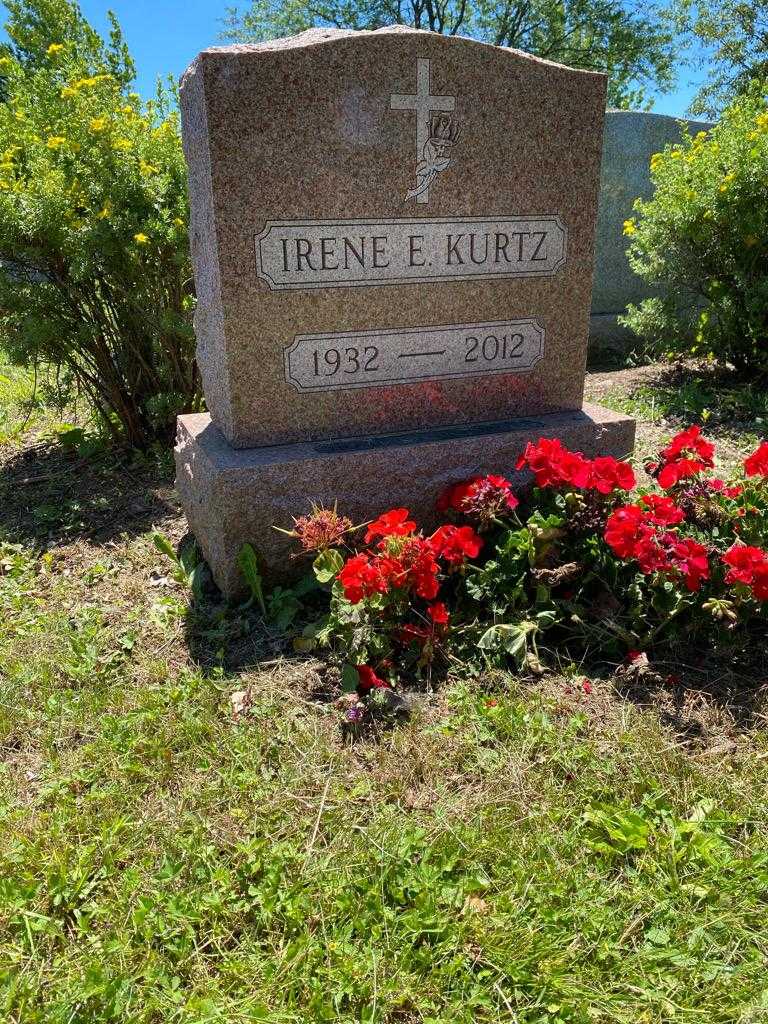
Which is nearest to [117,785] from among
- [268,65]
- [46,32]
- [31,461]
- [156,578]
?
[156,578]

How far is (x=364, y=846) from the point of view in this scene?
68.5 inches

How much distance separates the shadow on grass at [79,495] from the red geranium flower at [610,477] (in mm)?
2028

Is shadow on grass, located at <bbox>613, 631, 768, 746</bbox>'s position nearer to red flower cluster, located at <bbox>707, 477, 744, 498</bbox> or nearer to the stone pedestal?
red flower cluster, located at <bbox>707, 477, 744, 498</bbox>

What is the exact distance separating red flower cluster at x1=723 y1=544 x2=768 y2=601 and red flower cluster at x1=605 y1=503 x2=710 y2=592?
0.07 meters

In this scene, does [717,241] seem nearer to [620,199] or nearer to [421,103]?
[620,199]

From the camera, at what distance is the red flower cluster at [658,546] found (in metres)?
2.20

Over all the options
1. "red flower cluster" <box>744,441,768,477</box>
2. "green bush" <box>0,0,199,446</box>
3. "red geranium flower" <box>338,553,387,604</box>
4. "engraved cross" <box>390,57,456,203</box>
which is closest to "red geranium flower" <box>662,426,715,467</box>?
"red flower cluster" <box>744,441,768,477</box>

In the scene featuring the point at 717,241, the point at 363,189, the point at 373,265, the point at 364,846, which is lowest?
the point at 364,846

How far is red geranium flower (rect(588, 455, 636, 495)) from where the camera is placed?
249 cm

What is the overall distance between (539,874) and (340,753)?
24.1 inches

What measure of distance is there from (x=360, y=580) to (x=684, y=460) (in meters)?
1.14

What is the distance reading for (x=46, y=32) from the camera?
44.6ft

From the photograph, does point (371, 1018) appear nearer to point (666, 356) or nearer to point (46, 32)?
point (666, 356)

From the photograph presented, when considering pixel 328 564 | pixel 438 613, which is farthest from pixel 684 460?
pixel 328 564
